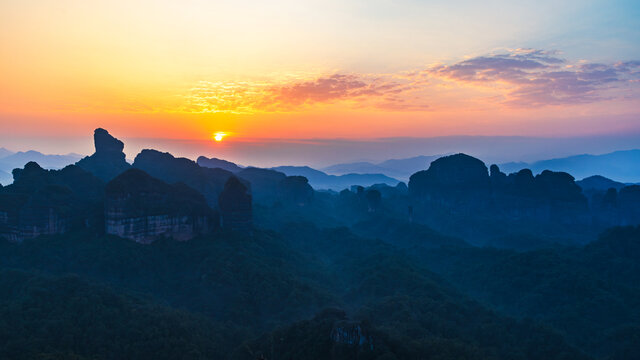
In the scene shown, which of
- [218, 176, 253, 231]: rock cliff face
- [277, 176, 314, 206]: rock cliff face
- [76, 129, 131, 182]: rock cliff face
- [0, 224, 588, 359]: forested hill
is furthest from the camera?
[277, 176, 314, 206]: rock cliff face

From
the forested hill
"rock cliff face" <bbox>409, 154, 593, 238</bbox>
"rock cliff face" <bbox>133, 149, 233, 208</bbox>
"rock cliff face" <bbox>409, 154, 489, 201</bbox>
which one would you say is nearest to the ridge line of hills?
the forested hill

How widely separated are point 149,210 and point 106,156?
65.3 m

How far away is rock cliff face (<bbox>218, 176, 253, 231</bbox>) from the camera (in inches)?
2911

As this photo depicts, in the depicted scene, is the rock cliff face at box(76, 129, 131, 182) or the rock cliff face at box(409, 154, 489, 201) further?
the rock cliff face at box(409, 154, 489, 201)

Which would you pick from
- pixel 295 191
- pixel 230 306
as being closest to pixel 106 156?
pixel 295 191

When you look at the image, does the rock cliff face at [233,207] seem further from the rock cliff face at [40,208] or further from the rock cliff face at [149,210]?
the rock cliff face at [40,208]

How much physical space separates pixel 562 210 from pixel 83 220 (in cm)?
15685

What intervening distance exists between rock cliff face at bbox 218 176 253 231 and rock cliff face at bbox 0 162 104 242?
2350 cm

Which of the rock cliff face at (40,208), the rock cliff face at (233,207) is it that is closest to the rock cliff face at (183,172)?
the rock cliff face at (233,207)

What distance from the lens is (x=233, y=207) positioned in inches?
2911

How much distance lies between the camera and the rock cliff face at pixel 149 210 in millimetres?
59969

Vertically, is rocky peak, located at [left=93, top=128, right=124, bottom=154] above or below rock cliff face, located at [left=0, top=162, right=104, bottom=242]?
above

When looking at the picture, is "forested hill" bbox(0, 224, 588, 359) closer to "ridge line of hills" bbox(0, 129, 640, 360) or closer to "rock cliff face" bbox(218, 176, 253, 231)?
"ridge line of hills" bbox(0, 129, 640, 360)

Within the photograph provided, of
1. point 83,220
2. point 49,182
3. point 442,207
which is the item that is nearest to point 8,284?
point 83,220
